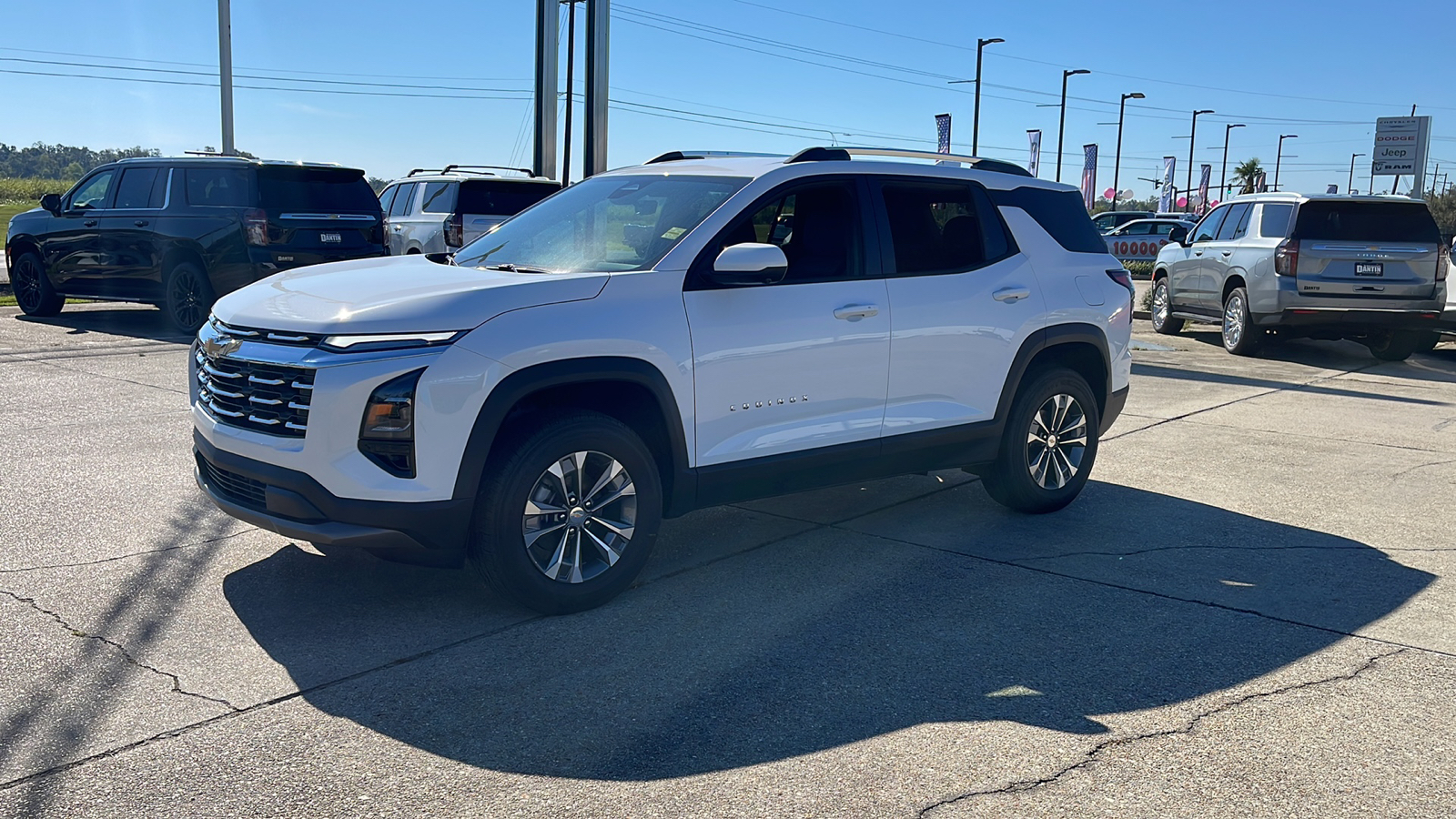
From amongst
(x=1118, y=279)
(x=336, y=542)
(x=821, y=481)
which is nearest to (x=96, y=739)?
(x=336, y=542)

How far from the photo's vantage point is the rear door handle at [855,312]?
5516 millimetres

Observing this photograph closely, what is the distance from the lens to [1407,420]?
10.3 metres

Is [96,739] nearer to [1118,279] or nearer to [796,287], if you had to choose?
[796,287]

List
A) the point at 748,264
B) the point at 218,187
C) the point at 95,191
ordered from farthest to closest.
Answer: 1. the point at 95,191
2. the point at 218,187
3. the point at 748,264

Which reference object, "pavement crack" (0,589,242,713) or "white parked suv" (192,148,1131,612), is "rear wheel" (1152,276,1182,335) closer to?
"white parked suv" (192,148,1131,612)

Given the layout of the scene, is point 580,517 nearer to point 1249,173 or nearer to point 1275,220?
point 1275,220

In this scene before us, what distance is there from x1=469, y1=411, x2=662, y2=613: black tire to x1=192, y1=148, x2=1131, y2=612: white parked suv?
10 millimetres

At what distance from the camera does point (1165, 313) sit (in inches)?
707

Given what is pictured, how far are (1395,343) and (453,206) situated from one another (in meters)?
11.9

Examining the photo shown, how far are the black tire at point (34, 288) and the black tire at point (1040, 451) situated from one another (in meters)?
13.4

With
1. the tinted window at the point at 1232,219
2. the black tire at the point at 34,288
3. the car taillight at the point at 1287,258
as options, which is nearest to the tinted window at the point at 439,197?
the black tire at the point at 34,288

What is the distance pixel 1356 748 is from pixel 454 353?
322cm

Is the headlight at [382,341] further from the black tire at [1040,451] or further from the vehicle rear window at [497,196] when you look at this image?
the vehicle rear window at [497,196]

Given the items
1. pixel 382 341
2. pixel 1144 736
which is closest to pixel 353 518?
pixel 382 341
